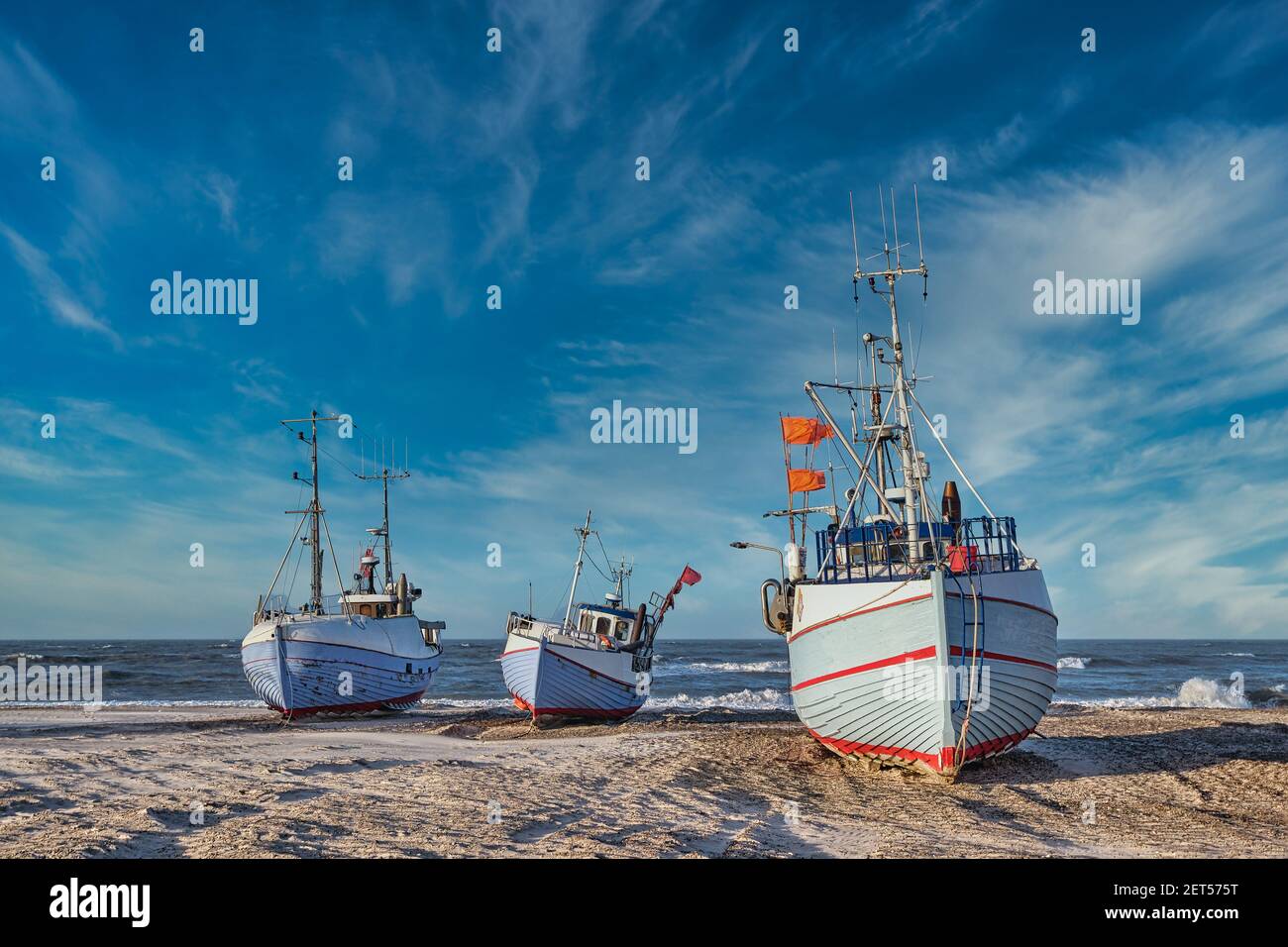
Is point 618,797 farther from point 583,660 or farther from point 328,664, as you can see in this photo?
point 328,664

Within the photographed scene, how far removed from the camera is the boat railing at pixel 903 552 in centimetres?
1583

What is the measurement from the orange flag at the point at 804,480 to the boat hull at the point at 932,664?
6816 millimetres

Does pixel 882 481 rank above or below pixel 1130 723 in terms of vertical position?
above

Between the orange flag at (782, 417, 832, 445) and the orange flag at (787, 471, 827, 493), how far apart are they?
153 centimetres

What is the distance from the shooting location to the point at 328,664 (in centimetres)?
3144

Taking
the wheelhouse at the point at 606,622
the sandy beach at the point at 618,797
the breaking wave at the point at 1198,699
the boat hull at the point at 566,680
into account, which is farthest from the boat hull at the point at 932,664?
the breaking wave at the point at 1198,699

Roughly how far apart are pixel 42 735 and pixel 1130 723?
123 ft

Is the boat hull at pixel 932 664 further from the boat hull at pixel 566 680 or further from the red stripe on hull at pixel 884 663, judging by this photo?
the boat hull at pixel 566 680

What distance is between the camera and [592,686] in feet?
97.6

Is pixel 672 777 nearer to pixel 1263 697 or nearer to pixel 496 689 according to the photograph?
pixel 496 689

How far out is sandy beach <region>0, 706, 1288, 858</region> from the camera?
30.5 feet
